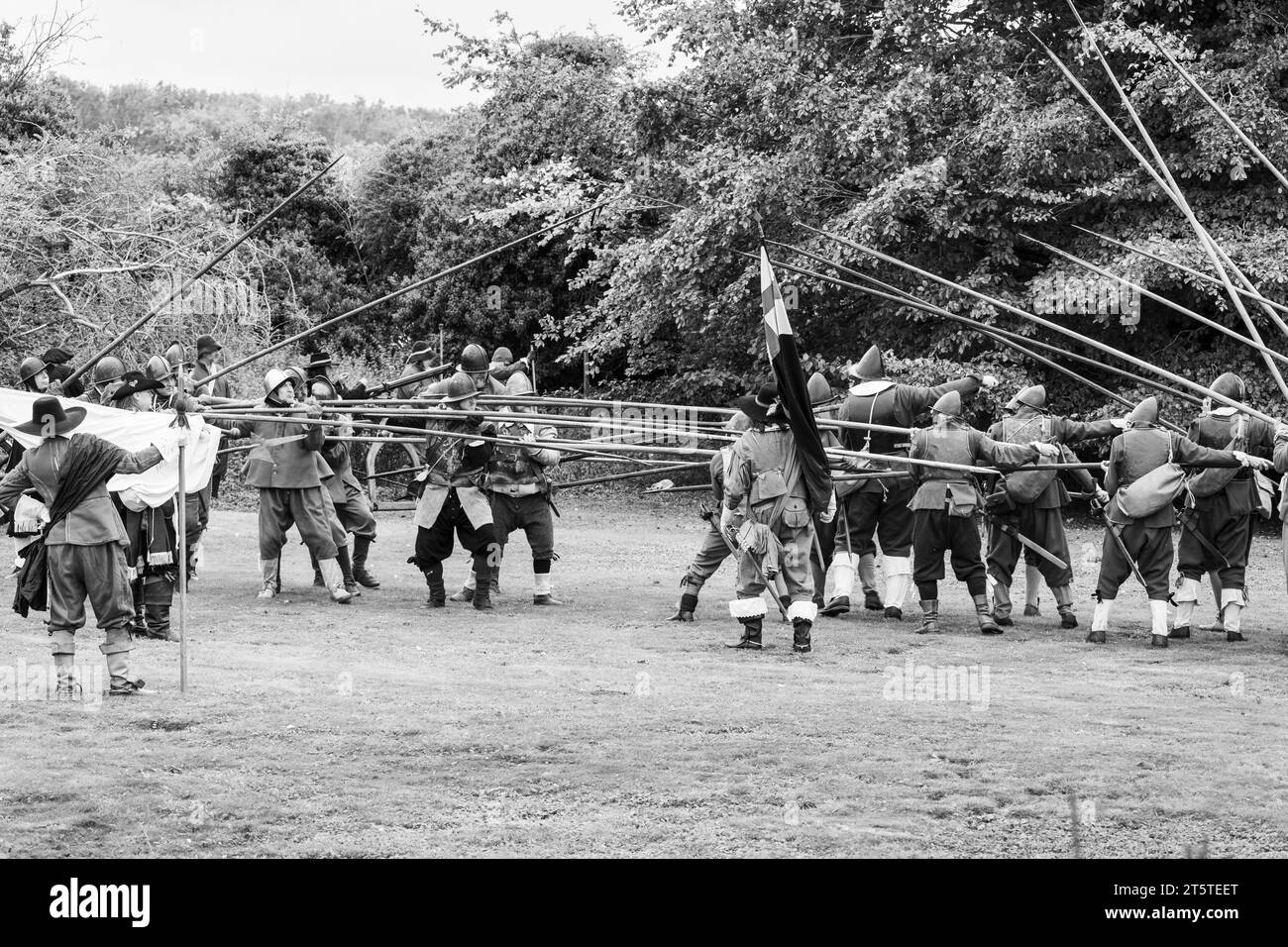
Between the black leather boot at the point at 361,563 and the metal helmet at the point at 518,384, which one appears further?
the black leather boot at the point at 361,563

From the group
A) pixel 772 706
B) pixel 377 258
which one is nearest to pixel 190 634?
pixel 772 706

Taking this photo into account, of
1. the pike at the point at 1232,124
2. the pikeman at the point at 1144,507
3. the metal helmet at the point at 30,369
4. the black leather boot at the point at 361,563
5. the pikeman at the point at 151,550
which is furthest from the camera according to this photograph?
the black leather boot at the point at 361,563

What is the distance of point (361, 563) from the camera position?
13.5 meters

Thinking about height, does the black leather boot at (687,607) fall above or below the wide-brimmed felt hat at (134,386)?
below

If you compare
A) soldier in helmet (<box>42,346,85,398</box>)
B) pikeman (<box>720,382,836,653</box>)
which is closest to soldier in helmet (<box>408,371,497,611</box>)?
pikeman (<box>720,382,836,653</box>)

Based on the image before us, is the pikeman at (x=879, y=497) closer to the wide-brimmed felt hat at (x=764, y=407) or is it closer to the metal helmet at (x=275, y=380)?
the wide-brimmed felt hat at (x=764, y=407)

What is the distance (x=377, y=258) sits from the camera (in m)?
30.6

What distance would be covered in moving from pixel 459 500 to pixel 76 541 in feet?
12.9

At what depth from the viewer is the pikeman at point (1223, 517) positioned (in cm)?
1112

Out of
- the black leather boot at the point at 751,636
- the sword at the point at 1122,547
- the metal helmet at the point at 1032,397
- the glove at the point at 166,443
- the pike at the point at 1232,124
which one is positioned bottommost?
the black leather boot at the point at 751,636

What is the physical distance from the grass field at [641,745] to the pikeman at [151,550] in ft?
1.14

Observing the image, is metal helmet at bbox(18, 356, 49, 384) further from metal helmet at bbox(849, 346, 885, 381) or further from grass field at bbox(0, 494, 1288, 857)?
metal helmet at bbox(849, 346, 885, 381)

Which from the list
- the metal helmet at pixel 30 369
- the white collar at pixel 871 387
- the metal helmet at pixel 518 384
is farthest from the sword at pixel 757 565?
the metal helmet at pixel 30 369

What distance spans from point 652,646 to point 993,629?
9.03ft
